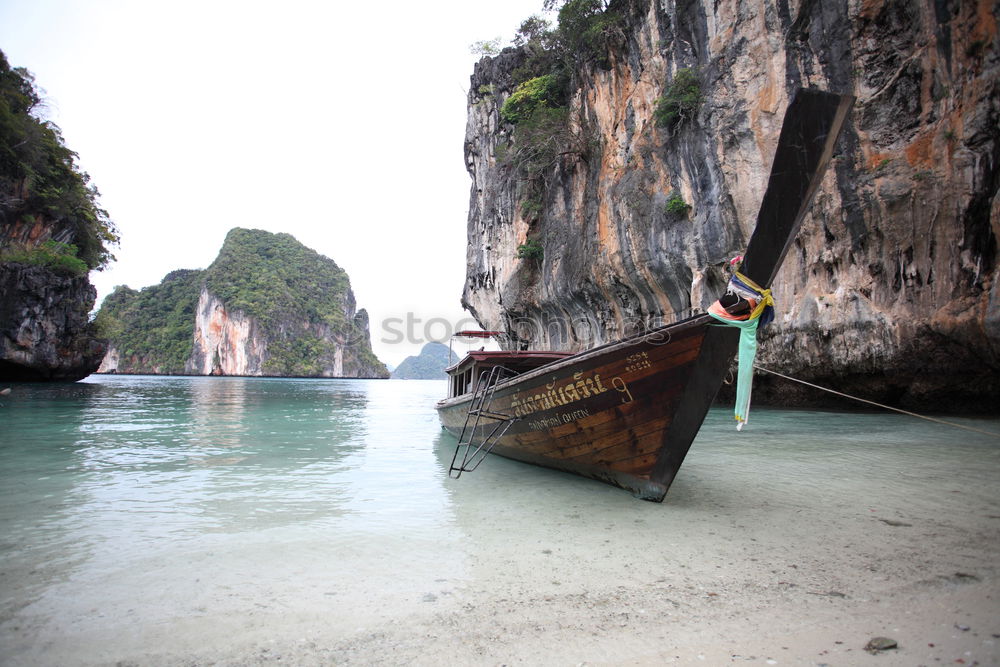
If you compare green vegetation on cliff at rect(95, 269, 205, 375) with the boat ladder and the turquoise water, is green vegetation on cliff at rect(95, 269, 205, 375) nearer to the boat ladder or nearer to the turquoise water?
the turquoise water

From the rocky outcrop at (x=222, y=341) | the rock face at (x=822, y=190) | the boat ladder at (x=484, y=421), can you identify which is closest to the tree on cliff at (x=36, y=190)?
the rock face at (x=822, y=190)

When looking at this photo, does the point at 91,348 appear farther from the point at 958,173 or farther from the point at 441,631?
the point at 958,173

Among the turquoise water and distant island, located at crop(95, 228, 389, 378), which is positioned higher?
distant island, located at crop(95, 228, 389, 378)

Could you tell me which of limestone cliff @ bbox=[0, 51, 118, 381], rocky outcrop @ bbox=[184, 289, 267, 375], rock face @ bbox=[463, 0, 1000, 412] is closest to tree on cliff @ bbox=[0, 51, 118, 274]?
limestone cliff @ bbox=[0, 51, 118, 381]

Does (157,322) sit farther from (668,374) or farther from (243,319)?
(668,374)

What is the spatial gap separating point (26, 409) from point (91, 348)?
18052 mm

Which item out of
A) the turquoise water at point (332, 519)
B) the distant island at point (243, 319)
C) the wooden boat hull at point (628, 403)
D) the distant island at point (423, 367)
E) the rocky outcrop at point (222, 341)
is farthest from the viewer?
the distant island at point (423, 367)

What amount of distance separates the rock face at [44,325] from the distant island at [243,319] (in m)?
40.5

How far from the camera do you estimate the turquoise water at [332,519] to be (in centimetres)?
229

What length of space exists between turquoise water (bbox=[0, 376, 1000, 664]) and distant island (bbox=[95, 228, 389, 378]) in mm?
64454

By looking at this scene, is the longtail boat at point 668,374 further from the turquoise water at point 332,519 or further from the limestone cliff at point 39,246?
the limestone cliff at point 39,246

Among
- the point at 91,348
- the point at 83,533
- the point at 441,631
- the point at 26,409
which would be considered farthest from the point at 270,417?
the point at 91,348

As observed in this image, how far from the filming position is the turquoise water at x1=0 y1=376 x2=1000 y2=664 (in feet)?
7.53

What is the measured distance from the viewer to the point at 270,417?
1254 centimetres
